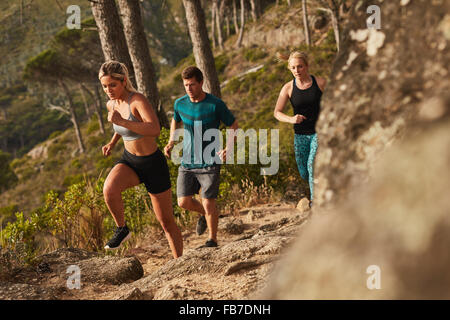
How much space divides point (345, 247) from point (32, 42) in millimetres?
91230

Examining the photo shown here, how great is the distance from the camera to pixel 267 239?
3242 millimetres

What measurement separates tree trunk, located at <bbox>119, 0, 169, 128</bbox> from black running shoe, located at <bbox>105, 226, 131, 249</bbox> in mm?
3325

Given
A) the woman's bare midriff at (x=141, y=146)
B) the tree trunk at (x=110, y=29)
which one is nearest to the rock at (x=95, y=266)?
the woman's bare midriff at (x=141, y=146)

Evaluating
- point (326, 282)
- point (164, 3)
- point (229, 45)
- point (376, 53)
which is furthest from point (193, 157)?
point (229, 45)

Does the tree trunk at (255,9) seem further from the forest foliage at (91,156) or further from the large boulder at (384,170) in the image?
the large boulder at (384,170)

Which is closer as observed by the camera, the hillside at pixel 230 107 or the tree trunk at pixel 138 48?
the tree trunk at pixel 138 48

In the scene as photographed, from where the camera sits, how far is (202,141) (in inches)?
158

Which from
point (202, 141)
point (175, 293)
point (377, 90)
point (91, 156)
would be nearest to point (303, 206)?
point (202, 141)

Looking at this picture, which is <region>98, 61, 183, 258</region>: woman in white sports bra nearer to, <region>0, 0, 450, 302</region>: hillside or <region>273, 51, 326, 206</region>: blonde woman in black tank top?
<region>0, 0, 450, 302</region>: hillside

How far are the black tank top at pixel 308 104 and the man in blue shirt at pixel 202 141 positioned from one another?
27.4 inches

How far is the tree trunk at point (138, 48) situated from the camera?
655 centimetres

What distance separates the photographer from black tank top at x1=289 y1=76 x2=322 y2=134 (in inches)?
159

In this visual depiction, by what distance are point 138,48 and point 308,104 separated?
369cm

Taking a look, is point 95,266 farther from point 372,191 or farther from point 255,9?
point 255,9
